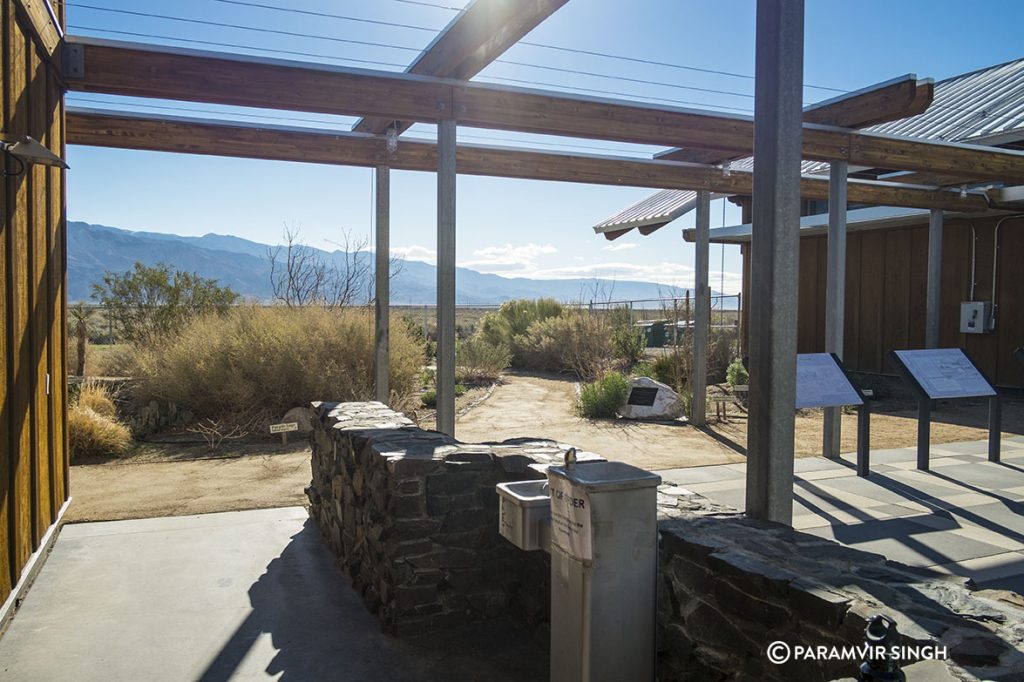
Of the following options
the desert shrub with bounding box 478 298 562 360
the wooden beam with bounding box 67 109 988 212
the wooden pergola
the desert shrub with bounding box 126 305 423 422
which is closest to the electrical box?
the wooden beam with bounding box 67 109 988 212

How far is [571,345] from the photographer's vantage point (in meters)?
16.0

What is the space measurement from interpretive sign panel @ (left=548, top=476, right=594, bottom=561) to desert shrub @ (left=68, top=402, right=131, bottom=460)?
6.86 meters

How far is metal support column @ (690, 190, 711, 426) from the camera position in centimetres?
959

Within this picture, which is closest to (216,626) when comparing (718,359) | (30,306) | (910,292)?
(30,306)

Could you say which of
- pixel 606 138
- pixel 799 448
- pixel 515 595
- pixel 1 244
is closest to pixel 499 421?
pixel 799 448

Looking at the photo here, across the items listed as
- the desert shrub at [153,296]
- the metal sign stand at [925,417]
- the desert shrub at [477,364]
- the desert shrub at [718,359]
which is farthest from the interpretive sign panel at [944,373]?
the desert shrub at [153,296]

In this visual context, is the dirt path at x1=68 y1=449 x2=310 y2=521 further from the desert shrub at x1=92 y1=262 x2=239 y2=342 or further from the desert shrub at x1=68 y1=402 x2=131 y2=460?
the desert shrub at x1=92 y1=262 x2=239 y2=342

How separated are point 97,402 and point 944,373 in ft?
30.6

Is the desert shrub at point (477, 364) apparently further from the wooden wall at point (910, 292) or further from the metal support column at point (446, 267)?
the metal support column at point (446, 267)

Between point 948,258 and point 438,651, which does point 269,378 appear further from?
point 948,258

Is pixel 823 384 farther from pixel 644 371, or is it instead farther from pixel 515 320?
pixel 515 320

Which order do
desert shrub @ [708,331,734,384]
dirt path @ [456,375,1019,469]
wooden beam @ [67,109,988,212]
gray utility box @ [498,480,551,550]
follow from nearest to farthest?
gray utility box @ [498,480,551,550], wooden beam @ [67,109,988,212], dirt path @ [456,375,1019,469], desert shrub @ [708,331,734,384]

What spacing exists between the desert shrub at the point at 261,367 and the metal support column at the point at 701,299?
388 centimetres

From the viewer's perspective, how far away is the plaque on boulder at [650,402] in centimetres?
1042
